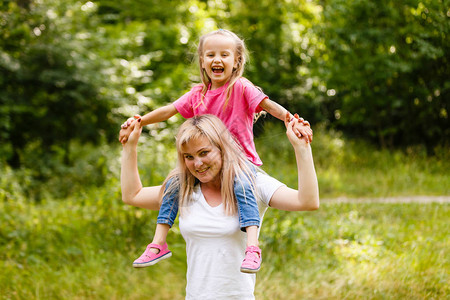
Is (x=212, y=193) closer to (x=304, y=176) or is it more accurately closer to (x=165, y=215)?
(x=165, y=215)

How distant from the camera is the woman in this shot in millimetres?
2104

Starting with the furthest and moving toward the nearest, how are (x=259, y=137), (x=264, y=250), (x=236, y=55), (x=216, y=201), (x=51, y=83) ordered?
1. (x=51, y=83)
2. (x=264, y=250)
3. (x=259, y=137)
4. (x=236, y=55)
5. (x=216, y=201)

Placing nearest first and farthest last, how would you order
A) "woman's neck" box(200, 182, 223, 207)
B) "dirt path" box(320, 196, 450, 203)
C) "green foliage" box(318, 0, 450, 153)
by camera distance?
Answer: 1. "woman's neck" box(200, 182, 223, 207)
2. "green foliage" box(318, 0, 450, 153)
3. "dirt path" box(320, 196, 450, 203)

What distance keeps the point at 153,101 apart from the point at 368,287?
714 centimetres

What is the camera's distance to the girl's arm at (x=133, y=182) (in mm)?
2334

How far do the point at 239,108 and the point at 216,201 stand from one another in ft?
1.62

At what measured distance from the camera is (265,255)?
4.87 metres

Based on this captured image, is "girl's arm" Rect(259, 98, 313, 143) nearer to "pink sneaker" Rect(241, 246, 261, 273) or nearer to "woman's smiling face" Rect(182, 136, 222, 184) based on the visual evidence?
"woman's smiling face" Rect(182, 136, 222, 184)

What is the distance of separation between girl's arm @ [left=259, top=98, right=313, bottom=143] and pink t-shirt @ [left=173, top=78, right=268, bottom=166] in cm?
4

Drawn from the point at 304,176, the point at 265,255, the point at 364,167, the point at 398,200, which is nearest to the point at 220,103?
the point at 304,176

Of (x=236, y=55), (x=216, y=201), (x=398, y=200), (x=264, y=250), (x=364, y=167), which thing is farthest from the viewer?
(x=364, y=167)

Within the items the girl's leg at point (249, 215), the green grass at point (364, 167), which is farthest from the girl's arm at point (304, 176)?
the green grass at point (364, 167)

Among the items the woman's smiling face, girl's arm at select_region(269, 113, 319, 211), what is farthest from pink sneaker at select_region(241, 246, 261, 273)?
the woman's smiling face

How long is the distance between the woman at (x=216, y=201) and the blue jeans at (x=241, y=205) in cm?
4
